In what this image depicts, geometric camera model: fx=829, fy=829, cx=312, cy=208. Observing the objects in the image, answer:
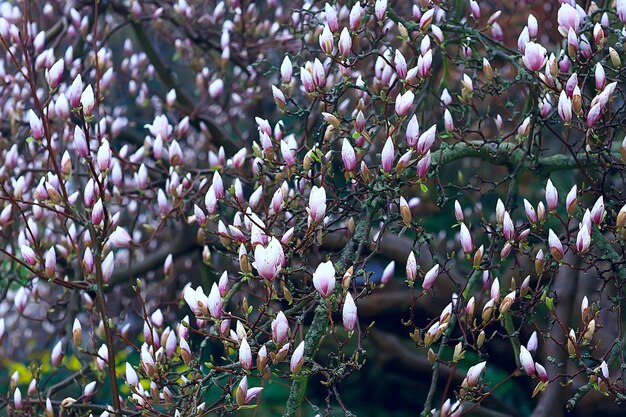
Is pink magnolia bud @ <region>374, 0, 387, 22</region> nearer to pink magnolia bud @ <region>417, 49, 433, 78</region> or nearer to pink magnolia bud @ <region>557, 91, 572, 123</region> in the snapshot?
pink magnolia bud @ <region>417, 49, 433, 78</region>

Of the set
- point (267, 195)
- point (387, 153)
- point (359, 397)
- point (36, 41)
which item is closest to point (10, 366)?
point (359, 397)

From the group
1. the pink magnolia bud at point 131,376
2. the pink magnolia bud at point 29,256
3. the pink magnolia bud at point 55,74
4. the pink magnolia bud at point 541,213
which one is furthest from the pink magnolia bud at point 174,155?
the pink magnolia bud at point 541,213

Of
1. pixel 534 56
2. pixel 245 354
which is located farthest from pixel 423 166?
pixel 245 354

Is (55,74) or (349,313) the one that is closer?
(349,313)

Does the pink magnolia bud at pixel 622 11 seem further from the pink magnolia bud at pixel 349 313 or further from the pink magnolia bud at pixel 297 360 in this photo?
the pink magnolia bud at pixel 297 360

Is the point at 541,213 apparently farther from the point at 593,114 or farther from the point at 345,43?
the point at 345,43

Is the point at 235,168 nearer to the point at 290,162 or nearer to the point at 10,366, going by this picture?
the point at 290,162
